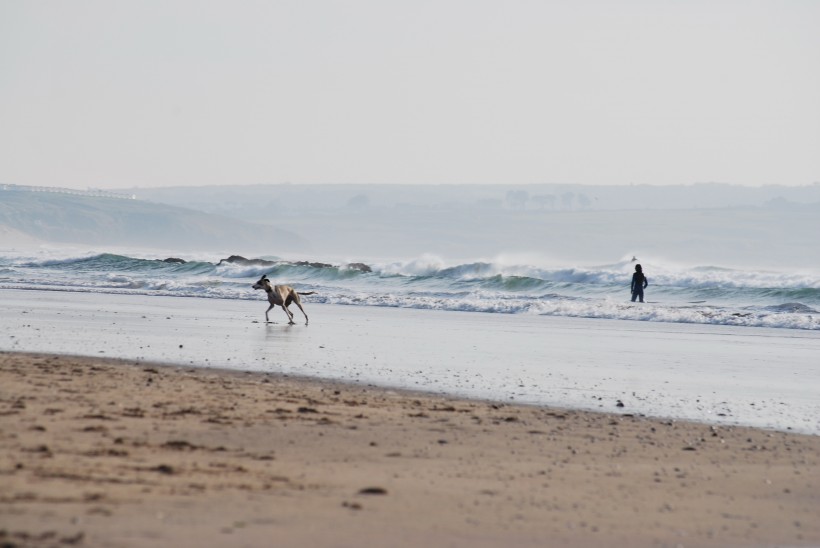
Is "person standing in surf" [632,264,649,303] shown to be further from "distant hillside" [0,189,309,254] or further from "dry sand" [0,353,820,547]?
"distant hillside" [0,189,309,254]

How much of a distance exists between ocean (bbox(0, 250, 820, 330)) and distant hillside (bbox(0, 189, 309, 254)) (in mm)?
76313

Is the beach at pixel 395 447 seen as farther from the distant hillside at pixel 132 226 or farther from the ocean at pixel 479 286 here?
the distant hillside at pixel 132 226

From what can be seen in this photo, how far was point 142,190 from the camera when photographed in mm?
197750

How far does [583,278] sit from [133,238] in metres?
100

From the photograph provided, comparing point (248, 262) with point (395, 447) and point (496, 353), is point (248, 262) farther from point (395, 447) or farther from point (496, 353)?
point (395, 447)

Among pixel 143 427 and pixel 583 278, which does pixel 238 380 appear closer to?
pixel 143 427

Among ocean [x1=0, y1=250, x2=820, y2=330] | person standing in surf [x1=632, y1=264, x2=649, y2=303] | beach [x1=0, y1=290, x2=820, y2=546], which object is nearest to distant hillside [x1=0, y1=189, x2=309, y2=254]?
ocean [x1=0, y1=250, x2=820, y2=330]

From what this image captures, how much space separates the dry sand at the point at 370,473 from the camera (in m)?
5.70

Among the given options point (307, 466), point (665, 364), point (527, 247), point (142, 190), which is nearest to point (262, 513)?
point (307, 466)

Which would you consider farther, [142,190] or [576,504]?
[142,190]

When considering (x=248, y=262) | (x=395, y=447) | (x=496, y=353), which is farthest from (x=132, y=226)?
(x=395, y=447)

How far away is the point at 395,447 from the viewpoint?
26.7ft

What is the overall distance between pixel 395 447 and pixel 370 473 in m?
0.97

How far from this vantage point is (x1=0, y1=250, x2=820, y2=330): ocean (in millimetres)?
29203
